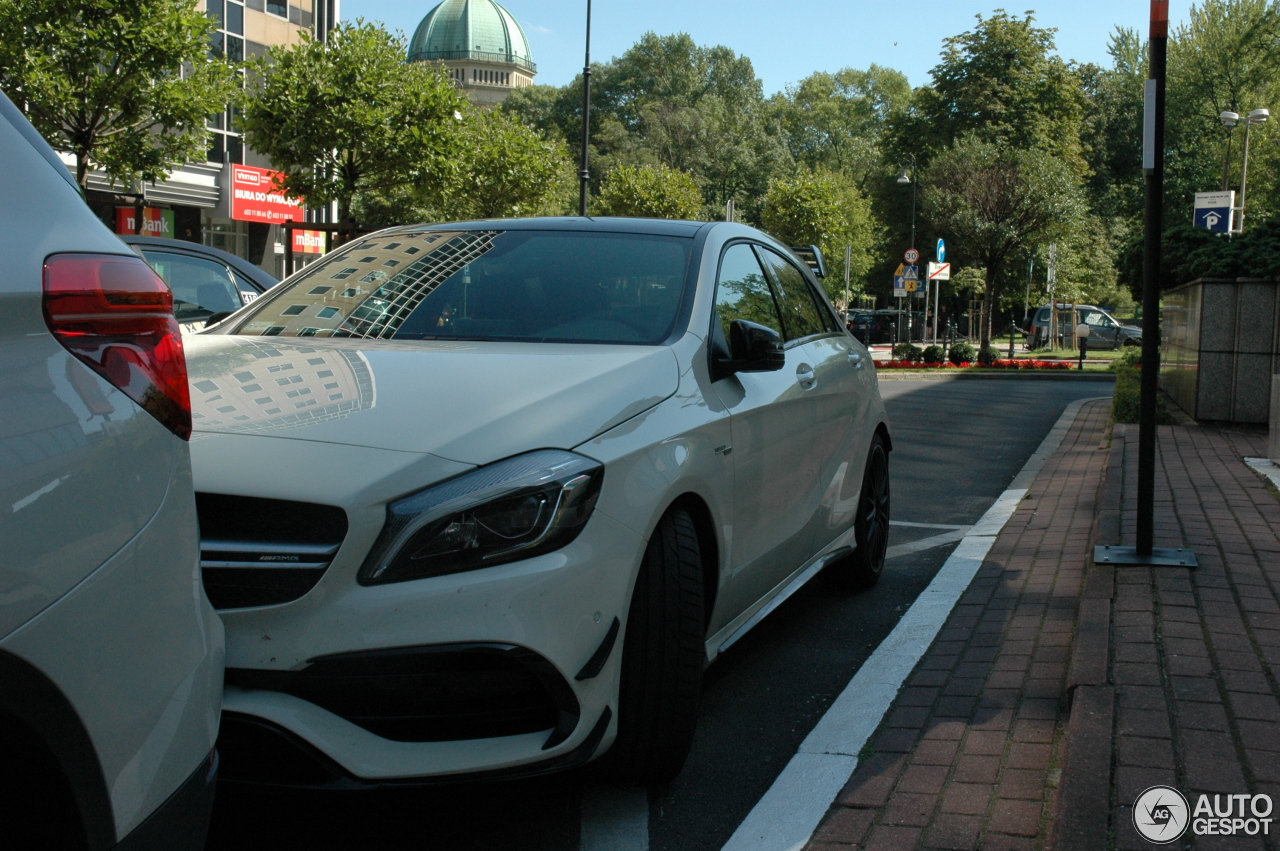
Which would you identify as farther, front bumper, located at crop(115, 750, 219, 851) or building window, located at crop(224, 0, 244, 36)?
building window, located at crop(224, 0, 244, 36)

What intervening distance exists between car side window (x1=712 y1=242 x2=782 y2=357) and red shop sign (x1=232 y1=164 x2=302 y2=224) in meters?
31.8

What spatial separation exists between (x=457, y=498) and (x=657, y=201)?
50836 mm

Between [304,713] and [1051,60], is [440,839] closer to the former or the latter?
[304,713]

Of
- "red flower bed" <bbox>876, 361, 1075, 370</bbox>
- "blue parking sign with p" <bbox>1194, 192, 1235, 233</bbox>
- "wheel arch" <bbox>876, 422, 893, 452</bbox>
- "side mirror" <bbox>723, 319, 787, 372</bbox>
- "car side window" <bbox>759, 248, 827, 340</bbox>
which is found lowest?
"red flower bed" <bbox>876, 361, 1075, 370</bbox>

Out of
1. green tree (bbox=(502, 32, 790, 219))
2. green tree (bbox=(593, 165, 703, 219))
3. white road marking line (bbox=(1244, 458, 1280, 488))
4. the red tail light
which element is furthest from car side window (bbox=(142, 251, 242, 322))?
green tree (bbox=(502, 32, 790, 219))

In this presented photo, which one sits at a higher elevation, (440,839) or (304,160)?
(304,160)

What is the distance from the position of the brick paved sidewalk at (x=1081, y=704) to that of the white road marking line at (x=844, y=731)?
0.20 feet

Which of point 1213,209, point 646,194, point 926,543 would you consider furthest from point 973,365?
point 646,194

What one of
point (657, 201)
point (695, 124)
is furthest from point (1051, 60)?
point (695, 124)

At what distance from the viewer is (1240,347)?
36.5 feet

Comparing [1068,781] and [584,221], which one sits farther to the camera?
[584,221]

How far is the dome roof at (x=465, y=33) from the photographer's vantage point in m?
140

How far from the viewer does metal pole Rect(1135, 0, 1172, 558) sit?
5.01 m

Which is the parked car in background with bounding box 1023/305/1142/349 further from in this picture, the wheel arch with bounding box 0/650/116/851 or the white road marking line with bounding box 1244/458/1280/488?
the wheel arch with bounding box 0/650/116/851
